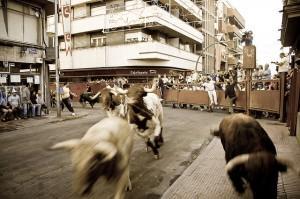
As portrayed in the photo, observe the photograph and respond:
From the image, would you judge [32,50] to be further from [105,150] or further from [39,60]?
[105,150]

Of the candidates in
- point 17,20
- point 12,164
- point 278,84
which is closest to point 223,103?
point 278,84

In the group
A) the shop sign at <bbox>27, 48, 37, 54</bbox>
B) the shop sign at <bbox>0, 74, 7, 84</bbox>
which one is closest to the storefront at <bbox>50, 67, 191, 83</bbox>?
the shop sign at <bbox>27, 48, 37, 54</bbox>

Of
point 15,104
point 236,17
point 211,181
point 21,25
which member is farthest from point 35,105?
point 236,17

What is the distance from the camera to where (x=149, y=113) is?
813cm

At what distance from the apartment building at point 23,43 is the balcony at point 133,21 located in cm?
1216

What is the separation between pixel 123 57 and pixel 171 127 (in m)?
21.4

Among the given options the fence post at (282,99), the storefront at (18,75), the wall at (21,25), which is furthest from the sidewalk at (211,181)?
the wall at (21,25)

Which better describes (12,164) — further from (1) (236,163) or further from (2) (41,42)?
(2) (41,42)

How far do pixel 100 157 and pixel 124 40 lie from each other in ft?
103

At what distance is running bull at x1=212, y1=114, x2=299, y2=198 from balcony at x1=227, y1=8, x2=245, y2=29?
6194 centimetres

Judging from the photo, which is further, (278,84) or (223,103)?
(223,103)

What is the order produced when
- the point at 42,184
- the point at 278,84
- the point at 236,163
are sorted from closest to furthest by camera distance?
the point at 236,163 → the point at 42,184 → the point at 278,84

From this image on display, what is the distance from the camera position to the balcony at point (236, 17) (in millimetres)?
64062

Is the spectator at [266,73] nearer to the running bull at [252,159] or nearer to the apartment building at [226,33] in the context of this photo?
the running bull at [252,159]
